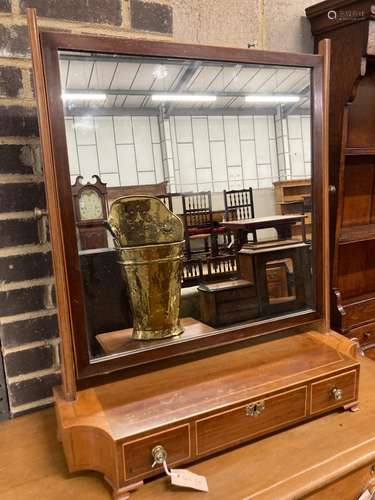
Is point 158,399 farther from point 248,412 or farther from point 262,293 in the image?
point 262,293

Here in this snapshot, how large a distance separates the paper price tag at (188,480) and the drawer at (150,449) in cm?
3

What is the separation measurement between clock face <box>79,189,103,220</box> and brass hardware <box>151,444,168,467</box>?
0.50m

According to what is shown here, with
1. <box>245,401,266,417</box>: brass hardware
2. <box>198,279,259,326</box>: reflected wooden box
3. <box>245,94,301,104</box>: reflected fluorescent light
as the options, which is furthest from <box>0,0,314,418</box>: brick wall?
<box>245,401,266,417</box>: brass hardware

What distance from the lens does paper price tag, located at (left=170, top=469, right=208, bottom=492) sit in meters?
0.76

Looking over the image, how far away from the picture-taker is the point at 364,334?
5.23 ft

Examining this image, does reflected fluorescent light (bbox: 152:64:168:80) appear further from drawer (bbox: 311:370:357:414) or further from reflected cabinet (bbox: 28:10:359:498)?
drawer (bbox: 311:370:357:414)

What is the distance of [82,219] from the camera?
35.4 inches

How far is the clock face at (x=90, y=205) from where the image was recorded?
885 millimetres

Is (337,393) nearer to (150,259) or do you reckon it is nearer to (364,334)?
(150,259)

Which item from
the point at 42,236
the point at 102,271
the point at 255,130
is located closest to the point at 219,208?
the point at 255,130

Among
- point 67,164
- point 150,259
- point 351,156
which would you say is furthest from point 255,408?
point 351,156

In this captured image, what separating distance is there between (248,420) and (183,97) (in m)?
0.78

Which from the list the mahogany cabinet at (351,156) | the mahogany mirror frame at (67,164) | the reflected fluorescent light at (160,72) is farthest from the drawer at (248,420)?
the reflected fluorescent light at (160,72)

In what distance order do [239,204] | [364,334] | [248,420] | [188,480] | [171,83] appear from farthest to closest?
[364,334] < [239,204] < [171,83] < [248,420] < [188,480]
